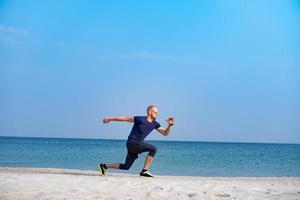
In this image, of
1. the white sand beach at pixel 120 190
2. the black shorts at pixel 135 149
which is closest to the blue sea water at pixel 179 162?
the black shorts at pixel 135 149

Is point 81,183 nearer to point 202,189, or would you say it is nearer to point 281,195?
point 202,189

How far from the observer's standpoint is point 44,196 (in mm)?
6152

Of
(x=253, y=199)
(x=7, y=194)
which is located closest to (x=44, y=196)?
(x=7, y=194)

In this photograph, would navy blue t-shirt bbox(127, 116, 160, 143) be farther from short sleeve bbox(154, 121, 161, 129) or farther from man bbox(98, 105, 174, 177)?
short sleeve bbox(154, 121, 161, 129)

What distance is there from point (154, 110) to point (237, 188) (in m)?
2.66

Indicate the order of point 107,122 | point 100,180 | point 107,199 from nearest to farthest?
point 107,199 → point 100,180 → point 107,122

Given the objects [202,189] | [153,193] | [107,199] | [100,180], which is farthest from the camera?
[100,180]

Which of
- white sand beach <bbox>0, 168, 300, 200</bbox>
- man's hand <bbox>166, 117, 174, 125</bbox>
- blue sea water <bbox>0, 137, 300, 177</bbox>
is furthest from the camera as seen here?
blue sea water <bbox>0, 137, 300, 177</bbox>

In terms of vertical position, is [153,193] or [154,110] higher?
[154,110]

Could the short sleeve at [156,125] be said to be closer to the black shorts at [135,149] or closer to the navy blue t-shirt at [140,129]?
the navy blue t-shirt at [140,129]

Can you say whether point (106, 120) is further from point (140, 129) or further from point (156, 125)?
point (156, 125)

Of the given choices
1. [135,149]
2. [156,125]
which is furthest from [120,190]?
[156,125]

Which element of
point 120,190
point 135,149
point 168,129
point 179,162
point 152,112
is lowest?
point 120,190

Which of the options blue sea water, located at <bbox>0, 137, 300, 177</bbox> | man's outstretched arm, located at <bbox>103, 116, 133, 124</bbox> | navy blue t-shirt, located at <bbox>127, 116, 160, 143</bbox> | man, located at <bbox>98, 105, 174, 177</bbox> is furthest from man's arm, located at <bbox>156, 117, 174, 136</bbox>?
blue sea water, located at <bbox>0, 137, 300, 177</bbox>
